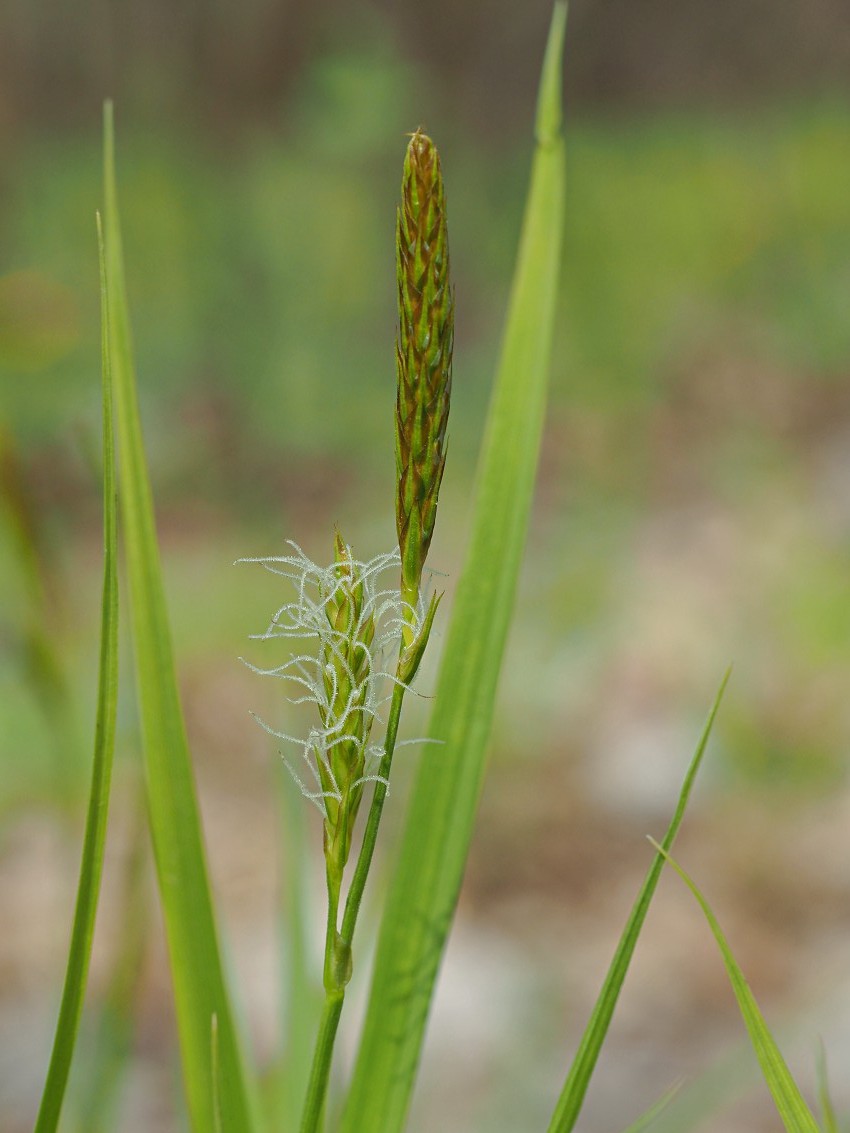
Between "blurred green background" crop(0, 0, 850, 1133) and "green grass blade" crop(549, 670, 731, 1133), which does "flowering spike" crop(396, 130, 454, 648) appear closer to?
"green grass blade" crop(549, 670, 731, 1133)

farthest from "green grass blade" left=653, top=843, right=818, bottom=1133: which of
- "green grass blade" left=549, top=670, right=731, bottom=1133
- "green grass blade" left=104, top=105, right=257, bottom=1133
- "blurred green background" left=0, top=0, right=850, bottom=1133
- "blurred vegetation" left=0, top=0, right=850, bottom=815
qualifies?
"blurred vegetation" left=0, top=0, right=850, bottom=815

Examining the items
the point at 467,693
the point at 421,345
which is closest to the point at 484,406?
the point at 467,693

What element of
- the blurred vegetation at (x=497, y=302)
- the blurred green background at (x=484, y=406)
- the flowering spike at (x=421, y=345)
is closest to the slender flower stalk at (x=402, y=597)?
the flowering spike at (x=421, y=345)

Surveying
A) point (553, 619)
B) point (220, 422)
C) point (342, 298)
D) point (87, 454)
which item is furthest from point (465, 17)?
point (87, 454)

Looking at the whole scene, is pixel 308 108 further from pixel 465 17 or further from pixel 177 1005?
pixel 177 1005

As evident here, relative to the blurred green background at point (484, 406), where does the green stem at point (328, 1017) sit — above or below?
below

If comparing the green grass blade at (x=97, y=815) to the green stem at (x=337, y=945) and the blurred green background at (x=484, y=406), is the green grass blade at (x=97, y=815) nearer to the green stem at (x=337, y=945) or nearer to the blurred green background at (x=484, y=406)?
the green stem at (x=337, y=945)
